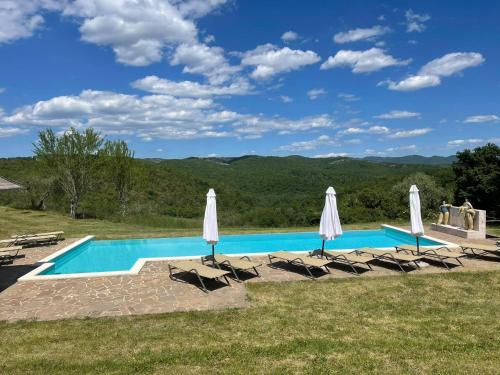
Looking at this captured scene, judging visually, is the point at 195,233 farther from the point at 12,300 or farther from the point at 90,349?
the point at 90,349

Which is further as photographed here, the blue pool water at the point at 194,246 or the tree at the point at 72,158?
the tree at the point at 72,158

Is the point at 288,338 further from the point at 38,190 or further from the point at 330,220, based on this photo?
the point at 38,190

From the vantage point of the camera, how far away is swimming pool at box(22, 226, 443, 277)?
515 inches

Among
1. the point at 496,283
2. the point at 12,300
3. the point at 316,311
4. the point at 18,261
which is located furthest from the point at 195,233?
the point at 496,283

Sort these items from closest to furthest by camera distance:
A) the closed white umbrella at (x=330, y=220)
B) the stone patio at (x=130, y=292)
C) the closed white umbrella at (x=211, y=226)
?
the stone patio at (x=130, y=292)
the closed white umbrella at (x=211, y=226)
the closed white umbrella at (x=330, y=220)

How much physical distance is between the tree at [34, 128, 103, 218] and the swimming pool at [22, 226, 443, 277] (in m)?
10.2

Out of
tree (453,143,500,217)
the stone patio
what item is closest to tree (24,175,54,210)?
the stone patio

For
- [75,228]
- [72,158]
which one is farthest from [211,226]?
[72,158]

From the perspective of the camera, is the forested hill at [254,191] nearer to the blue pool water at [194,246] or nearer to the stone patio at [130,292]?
the blue pool water at [194,246]

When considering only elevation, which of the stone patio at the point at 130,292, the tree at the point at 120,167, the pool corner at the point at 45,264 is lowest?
the stone patio at the point at 130,292

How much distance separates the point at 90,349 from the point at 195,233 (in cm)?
1179

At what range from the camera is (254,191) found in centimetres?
7275

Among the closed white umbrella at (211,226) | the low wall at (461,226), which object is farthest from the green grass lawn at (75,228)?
the closed white umbrella at (211,226)

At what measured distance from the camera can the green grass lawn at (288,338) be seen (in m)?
5.24
